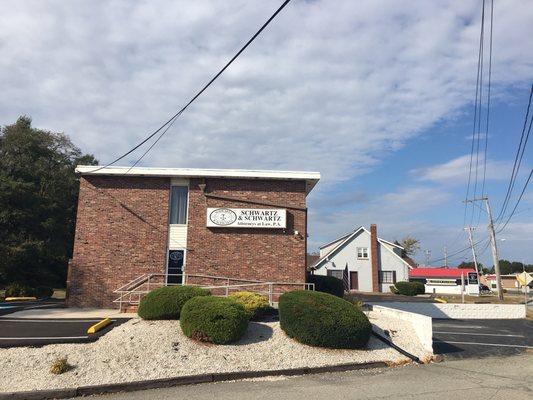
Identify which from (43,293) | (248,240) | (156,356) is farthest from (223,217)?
(43,293)

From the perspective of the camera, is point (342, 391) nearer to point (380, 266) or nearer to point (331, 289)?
point (331, 289)

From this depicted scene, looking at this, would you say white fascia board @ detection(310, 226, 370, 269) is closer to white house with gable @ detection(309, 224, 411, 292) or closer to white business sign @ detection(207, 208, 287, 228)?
white house with gable @ detection(309, 224, 411, 292)

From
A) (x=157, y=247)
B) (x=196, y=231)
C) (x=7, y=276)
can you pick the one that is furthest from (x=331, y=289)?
(x=7, y=276)

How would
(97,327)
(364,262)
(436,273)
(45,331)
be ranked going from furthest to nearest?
(436,273) < (364,262) < (97,327) < (45,331)

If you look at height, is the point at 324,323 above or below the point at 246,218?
below

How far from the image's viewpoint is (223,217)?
61.9 feet

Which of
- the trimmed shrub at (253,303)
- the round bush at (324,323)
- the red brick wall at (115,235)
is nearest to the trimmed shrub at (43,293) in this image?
the red brick wall at (115,235)

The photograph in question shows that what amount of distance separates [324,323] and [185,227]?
9.30 metres

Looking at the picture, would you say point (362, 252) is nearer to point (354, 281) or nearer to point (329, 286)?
point (354, 281)

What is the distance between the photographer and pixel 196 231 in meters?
18.8

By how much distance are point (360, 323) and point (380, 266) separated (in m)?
39.7

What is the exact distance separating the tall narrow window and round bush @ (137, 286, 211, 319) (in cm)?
661

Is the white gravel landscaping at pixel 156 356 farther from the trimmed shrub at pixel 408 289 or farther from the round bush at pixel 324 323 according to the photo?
the trimmed shrub at pixel 408 289

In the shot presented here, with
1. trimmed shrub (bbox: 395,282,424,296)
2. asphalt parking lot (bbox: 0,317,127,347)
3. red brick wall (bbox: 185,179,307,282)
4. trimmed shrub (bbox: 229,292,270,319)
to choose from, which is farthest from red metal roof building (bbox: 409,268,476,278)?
asphalt parking lot (bbox: 0,317,127,347)
